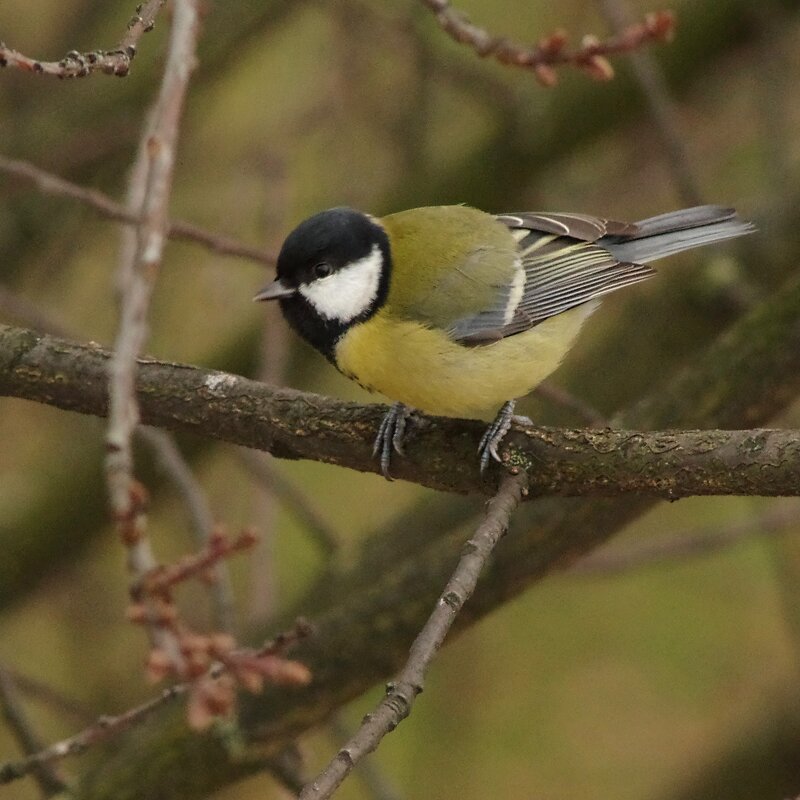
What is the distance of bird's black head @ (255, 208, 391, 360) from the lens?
272 cm

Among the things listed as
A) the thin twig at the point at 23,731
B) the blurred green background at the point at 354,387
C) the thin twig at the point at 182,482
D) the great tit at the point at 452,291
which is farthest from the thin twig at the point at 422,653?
the blurred green background at the point at 354,387

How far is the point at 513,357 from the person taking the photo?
279 centimetres

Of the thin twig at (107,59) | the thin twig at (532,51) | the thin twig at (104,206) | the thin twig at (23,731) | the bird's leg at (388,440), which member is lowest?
the thin twig at (23,731)

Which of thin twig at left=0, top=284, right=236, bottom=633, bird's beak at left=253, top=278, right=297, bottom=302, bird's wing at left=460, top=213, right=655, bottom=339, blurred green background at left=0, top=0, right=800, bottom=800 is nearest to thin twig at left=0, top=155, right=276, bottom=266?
bird's beak at left=253, top=278, right=297, bottom=302

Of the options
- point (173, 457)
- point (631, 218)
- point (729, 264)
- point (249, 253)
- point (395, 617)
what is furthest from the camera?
point (631, 218)

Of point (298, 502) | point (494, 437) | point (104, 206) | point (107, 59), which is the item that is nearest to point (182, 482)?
point (298, 502)

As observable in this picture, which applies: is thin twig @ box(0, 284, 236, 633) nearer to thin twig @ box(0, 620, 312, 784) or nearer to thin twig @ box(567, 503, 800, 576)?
thin twig @ box(0, 620, 312, 784)

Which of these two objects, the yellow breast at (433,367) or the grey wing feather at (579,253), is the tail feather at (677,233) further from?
the yellow breast at (433,367)

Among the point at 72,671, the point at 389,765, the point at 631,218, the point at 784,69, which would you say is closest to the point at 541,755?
the point at 389,765

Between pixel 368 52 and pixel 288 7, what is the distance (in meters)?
0.44

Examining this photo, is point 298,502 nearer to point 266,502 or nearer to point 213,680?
point 266,502

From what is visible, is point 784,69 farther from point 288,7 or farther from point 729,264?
point 288,7

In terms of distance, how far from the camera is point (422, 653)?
63.0 inches

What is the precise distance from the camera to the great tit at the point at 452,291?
2656mm
